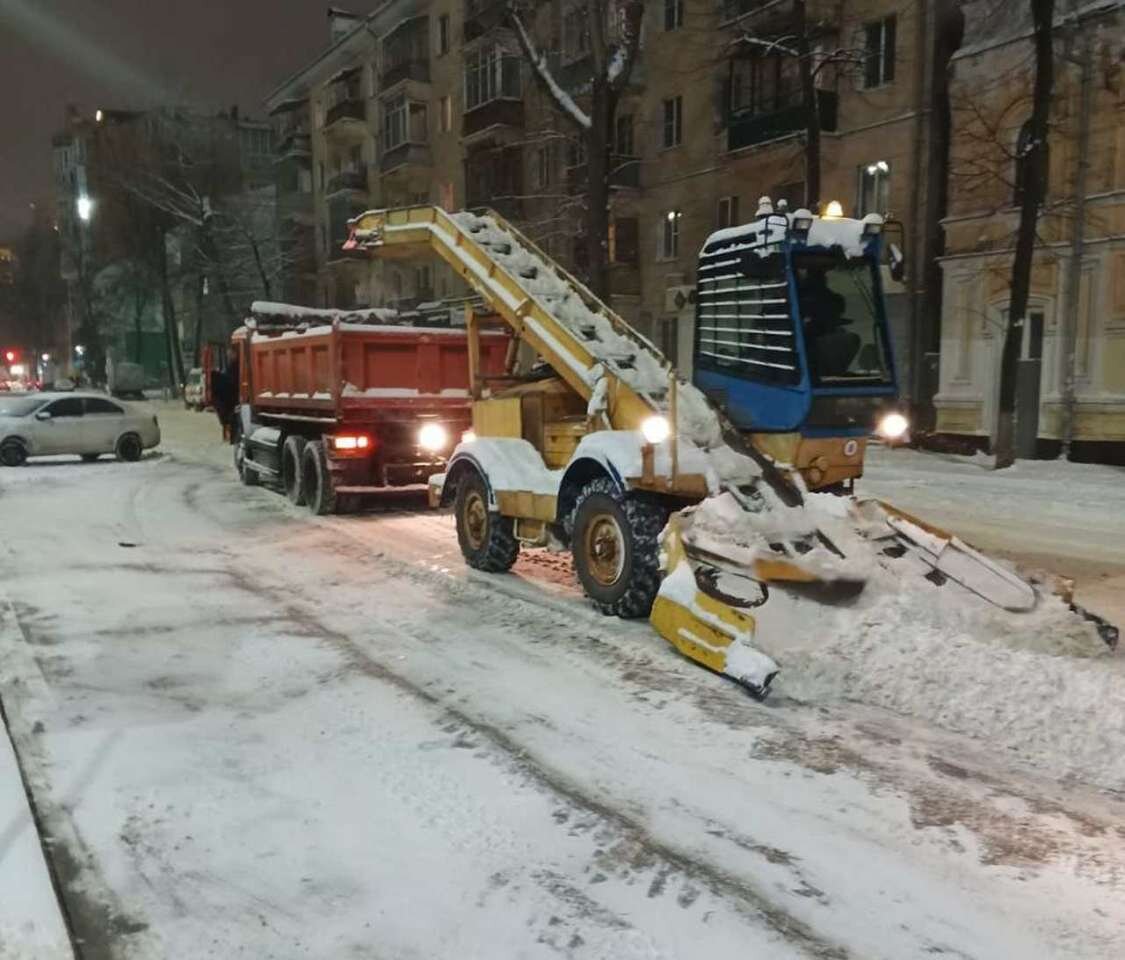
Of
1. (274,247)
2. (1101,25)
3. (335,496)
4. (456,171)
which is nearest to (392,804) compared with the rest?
(335,496)

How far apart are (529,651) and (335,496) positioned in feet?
21.8

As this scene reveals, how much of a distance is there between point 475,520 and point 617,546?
8.00ft

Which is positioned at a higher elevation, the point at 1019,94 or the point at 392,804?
the point at 1019,94

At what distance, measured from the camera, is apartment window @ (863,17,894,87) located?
22.6 m

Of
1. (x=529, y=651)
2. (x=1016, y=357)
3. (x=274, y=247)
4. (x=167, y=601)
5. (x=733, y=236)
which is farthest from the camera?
(x=274, y=247)

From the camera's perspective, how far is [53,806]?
4.47 m

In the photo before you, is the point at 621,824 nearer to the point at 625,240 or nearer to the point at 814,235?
the point at 814,235

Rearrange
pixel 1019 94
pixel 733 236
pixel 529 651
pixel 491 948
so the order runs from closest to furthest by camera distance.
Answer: pixel 491 948, pixel 529 651, pixel 733 236, pixel 1019 94

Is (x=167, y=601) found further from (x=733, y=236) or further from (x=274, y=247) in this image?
(x=274, y=247)

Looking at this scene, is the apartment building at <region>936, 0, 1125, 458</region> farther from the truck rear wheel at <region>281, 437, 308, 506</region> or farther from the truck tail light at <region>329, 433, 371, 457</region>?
the truck rear wheel at <region>281, 437, 308, 506</region>

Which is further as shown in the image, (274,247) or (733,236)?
(274,247)

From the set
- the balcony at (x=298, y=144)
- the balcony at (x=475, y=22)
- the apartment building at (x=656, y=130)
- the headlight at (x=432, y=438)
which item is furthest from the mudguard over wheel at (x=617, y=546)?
the balcony at (x=298, y=144)

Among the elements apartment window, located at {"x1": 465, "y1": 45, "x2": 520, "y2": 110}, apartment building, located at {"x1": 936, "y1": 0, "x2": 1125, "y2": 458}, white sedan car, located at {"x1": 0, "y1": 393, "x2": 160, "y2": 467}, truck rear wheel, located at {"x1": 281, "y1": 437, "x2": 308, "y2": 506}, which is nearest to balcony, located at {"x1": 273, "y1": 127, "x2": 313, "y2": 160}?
apartment window, located at {"x1": 465, "y1": 45, "x2": 520, "y2": 110}

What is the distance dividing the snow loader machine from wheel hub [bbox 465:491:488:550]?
0.66ft
